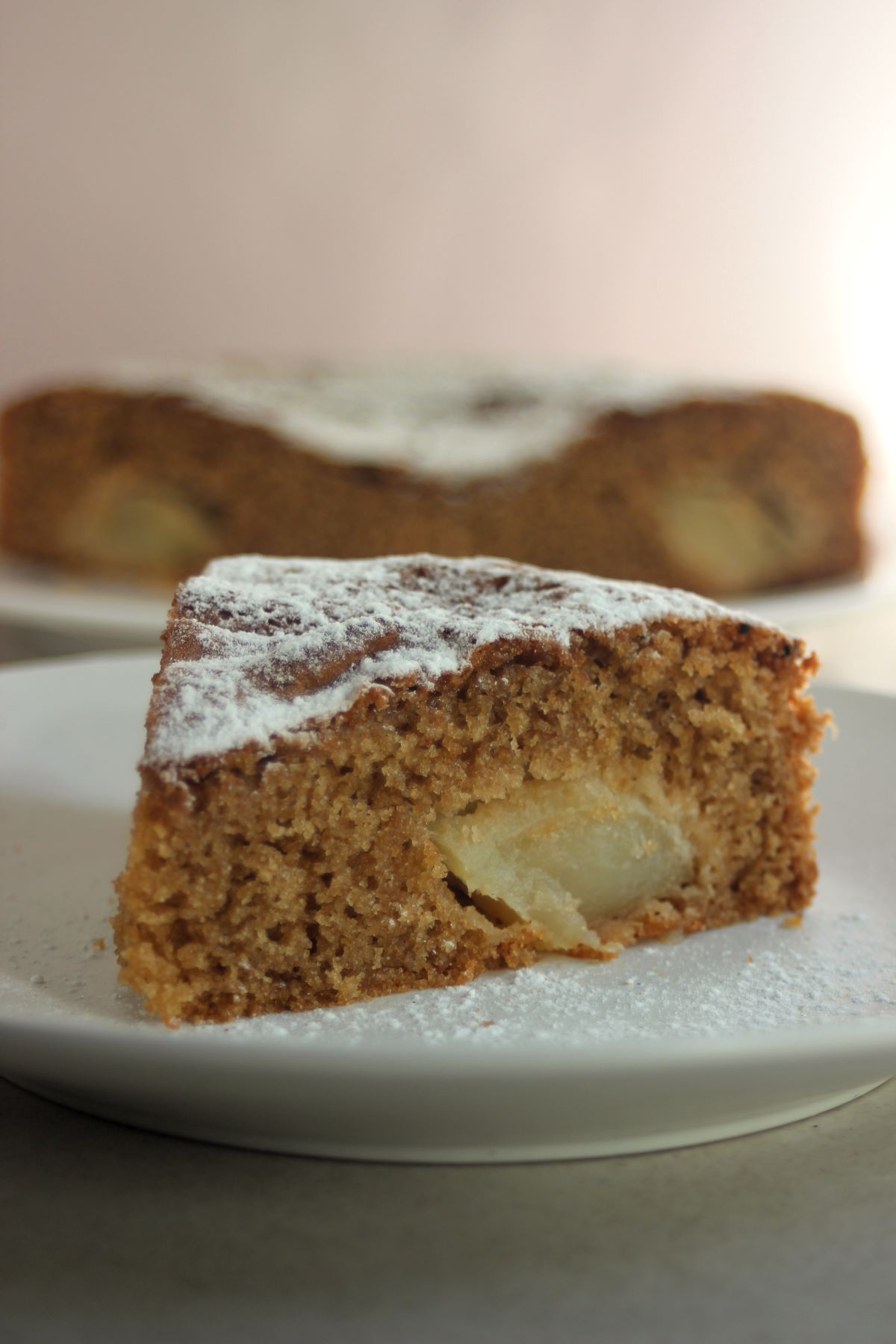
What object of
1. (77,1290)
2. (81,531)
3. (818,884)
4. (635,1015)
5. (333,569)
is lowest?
(77,1290)

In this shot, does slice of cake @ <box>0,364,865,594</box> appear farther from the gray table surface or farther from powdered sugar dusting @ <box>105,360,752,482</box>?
the gray table surface

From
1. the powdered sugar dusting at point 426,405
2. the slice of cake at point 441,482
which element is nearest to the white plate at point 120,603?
the slice of cake at point 441,482

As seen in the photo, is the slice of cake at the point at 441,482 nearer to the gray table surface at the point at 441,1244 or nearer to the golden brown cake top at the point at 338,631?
the golden brown cake top at the point at 338,631

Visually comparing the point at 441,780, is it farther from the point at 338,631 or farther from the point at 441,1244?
the point at 441,1244

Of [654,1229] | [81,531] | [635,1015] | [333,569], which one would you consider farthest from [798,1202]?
[81,531]

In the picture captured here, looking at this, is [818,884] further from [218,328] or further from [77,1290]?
[218,328]

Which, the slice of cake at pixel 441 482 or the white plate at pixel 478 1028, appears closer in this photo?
the white plate at pixel 478 1028
